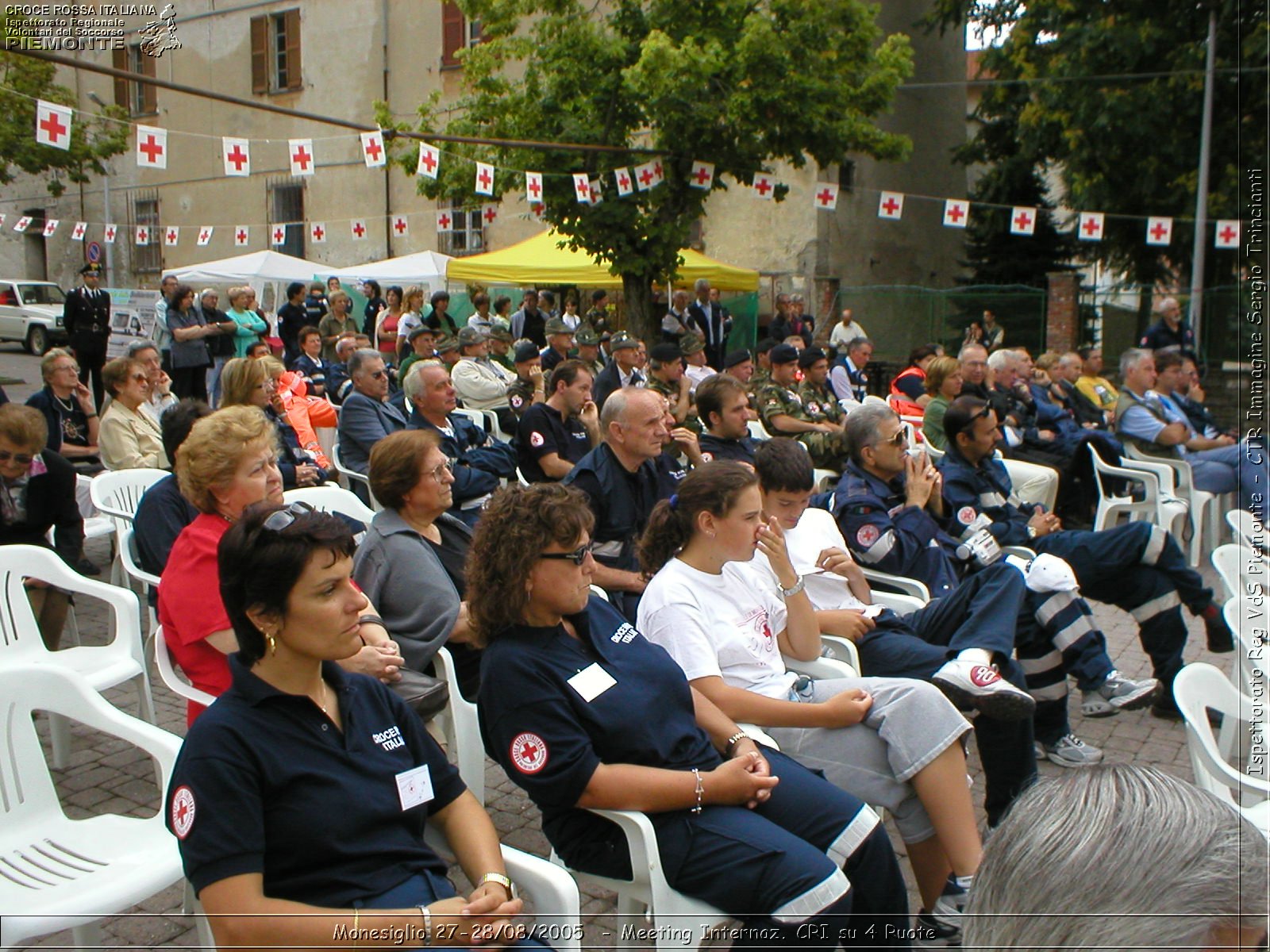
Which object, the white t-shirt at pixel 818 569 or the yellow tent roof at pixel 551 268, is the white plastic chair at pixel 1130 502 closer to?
the white t-shirt at pixel 818 569

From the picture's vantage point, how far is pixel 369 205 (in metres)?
23.7

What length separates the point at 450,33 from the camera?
73.8ft

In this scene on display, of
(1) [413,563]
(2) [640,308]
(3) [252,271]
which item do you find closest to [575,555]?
(1) [413,563]

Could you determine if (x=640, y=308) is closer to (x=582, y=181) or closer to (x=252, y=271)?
(x=582, y=181)

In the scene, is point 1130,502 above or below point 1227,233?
below

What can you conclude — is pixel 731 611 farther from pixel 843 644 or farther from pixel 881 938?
pixel 881 938

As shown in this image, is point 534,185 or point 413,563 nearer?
point 413,563

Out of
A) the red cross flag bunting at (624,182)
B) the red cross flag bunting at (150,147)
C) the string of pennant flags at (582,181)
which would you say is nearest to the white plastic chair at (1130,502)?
the string of pennant flags at (582,181)

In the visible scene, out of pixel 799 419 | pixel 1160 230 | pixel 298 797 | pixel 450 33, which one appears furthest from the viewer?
pixel 450 33

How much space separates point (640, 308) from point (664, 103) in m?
3.01

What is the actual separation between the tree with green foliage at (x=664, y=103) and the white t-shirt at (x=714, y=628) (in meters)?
12.3

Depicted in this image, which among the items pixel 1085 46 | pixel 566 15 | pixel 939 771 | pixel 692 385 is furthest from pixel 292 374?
pixel 1085 46

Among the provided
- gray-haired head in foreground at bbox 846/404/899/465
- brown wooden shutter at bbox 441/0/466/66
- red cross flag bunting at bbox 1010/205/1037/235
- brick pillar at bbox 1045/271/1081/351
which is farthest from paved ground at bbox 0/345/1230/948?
brown wooden shutter at bbox 441/0/466/66

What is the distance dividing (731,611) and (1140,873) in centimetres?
196
